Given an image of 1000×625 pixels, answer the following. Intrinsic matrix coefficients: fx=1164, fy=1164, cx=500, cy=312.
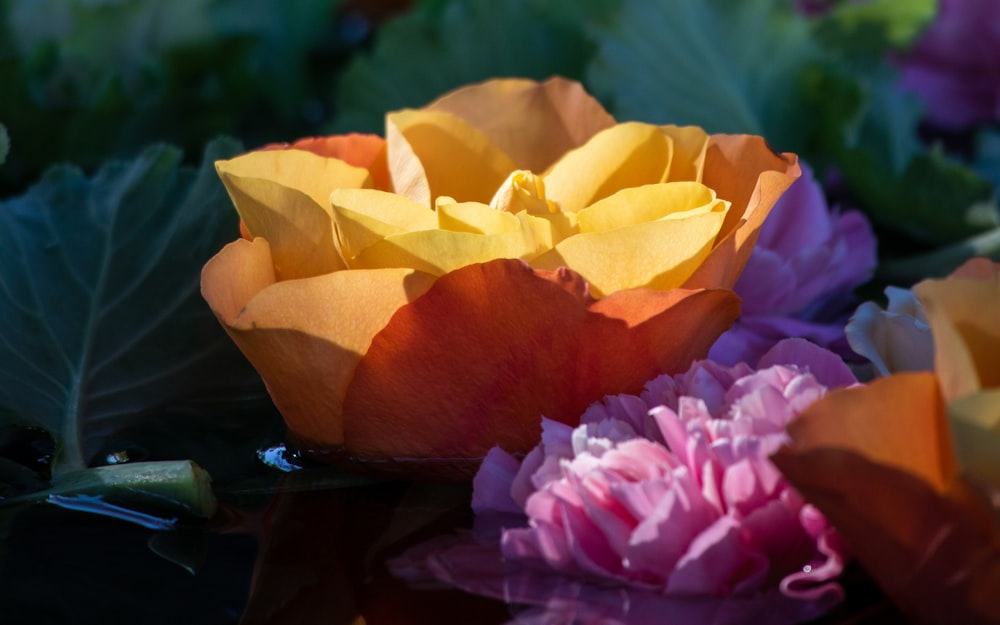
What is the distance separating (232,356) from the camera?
387 mm

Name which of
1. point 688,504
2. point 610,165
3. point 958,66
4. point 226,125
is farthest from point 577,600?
point 958,66

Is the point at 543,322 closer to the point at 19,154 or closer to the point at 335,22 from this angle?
the point at 19,154

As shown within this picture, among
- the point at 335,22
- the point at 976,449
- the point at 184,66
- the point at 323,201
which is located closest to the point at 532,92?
the point at 323,201

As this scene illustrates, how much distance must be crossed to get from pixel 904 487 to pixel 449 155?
0.20 meters

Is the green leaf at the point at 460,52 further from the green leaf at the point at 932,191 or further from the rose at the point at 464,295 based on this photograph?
the rose at the point at 464,295

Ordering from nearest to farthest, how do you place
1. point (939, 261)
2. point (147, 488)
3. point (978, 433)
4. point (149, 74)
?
point (978, 433) → point (147, 488) → point (939, 261) → point (149, 74)

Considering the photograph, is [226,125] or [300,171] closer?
[300,171]

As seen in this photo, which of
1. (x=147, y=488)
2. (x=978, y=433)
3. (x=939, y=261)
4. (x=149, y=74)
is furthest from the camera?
(x=149, y=74)

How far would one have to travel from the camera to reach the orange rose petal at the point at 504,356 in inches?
11.2

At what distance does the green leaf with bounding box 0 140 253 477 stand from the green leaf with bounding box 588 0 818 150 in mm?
212

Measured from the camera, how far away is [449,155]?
38 cm

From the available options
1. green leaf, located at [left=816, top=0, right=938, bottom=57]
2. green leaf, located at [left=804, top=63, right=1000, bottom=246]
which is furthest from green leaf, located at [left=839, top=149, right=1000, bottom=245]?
green leaf, located at [left=816, top=0, right=938, bottom=57]

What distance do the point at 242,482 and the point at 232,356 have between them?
53mm

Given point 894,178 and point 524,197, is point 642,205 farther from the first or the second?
point 894,178
